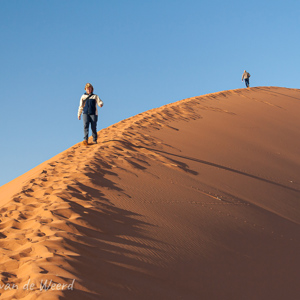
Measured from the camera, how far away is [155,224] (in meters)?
5.39

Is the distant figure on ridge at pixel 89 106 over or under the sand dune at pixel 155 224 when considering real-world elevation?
over

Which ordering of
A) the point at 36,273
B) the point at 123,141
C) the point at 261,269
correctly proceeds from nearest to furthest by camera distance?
the point at 36,273
the point at 261,269
the point at 123,141

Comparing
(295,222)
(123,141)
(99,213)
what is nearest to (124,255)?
(99,213)

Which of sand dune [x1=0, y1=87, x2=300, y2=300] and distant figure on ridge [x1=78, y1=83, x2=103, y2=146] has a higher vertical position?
distant figure on ridge [x1=78, y1=83, x2=103, y2=146]

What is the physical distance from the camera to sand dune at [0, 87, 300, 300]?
3873 millimetres

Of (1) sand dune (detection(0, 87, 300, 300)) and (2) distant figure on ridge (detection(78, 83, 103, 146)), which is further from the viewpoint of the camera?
(2) distant figure on ridge (detection(78, 83, 103, 146))

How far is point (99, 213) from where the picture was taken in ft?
17.6

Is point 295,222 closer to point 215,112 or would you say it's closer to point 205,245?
point 205,245

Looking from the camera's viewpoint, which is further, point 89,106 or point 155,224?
point 89,106

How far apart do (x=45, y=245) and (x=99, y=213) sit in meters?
1.23

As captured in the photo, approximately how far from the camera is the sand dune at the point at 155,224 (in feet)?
12.7

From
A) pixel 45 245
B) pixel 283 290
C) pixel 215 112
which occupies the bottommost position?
pixel 283 290

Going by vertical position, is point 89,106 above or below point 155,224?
above

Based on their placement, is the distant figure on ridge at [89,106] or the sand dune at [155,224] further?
the distant figure on ridge at [89,106]
